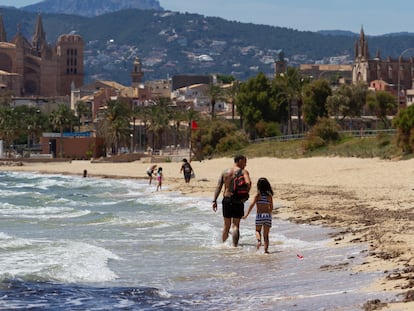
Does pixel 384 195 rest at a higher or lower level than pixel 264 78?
lower

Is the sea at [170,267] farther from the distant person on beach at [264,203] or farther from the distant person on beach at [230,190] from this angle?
the distant person on beach at [230,190]

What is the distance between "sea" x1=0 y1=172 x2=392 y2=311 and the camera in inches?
533

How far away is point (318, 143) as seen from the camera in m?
63.0

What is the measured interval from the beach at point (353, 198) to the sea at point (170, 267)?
0.38 m

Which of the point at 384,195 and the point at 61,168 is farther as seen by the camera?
the point at 61,168

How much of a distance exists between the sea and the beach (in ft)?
1.24

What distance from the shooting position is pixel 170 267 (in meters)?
17.7

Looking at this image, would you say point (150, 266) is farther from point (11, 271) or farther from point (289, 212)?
point (289, 212)

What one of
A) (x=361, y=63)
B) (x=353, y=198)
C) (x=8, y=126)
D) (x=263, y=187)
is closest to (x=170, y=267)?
(x=263, y=187)

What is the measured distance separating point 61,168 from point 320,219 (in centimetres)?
5845

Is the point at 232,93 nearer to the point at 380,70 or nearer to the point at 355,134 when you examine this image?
the point at 355,134

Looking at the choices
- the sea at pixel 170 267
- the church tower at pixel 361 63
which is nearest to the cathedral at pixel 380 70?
the church tower at pixel 361 63

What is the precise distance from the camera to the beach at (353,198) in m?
14.8

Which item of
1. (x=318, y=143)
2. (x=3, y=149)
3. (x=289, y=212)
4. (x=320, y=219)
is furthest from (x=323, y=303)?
(x=3, y=149)
